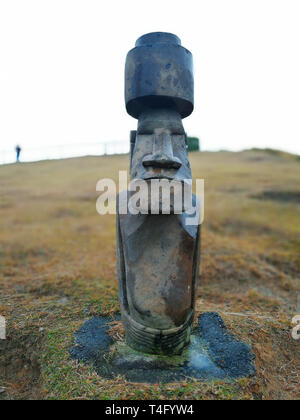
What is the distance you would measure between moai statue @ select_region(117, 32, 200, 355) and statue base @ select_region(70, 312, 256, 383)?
4.9 inches

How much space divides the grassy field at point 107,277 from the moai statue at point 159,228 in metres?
0.50

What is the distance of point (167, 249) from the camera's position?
268 cm

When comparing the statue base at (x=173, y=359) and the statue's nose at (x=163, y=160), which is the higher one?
the statue's nose at (x=163, y=160)

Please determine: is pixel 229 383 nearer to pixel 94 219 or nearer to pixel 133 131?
pixel 133 131

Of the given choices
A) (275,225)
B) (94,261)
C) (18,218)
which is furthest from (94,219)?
(275,225)

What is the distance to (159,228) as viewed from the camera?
268 cm

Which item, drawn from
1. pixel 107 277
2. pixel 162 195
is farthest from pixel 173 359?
pixel 107 277

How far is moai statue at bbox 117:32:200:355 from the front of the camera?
104 inches

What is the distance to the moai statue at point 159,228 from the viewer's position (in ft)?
8.68

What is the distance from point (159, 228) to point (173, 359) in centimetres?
111

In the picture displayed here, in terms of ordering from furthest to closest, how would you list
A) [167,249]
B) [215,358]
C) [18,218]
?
[18,218] → [215,358] → [167,249]

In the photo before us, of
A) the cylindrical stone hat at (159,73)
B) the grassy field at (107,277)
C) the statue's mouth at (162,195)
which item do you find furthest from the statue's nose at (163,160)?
the grassy field at (107,277)

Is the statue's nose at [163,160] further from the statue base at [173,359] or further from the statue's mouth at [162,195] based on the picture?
the statue base at [173,359]

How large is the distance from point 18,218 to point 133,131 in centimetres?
628
